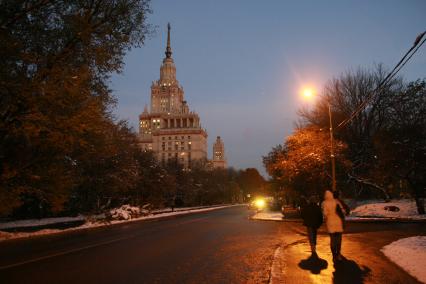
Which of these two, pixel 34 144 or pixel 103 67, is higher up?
pixel 103 67

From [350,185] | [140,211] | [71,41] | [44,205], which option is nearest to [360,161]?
[350,185]

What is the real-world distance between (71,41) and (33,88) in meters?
3.65

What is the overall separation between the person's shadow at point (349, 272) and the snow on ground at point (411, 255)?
37.5 inches

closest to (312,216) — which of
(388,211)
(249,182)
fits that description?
(388,211)

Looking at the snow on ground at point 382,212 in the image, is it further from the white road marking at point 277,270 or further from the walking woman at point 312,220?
the white road marking at point 277,270

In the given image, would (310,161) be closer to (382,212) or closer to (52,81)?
(382,212)

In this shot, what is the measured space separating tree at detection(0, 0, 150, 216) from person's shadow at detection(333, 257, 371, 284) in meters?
A: 9.68

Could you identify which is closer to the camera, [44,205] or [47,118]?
[47,118]

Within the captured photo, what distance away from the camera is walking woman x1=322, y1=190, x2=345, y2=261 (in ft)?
35.0

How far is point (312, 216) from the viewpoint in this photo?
39.2ft

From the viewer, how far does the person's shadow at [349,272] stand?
8172 mm

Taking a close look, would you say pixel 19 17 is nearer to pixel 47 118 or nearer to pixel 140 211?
pixel 47 118

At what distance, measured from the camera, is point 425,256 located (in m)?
10.1

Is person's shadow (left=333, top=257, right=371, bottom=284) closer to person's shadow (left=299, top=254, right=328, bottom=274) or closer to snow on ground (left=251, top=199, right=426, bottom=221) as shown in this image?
person's shadow (left=299, top=254, right=328, bottom=274)
